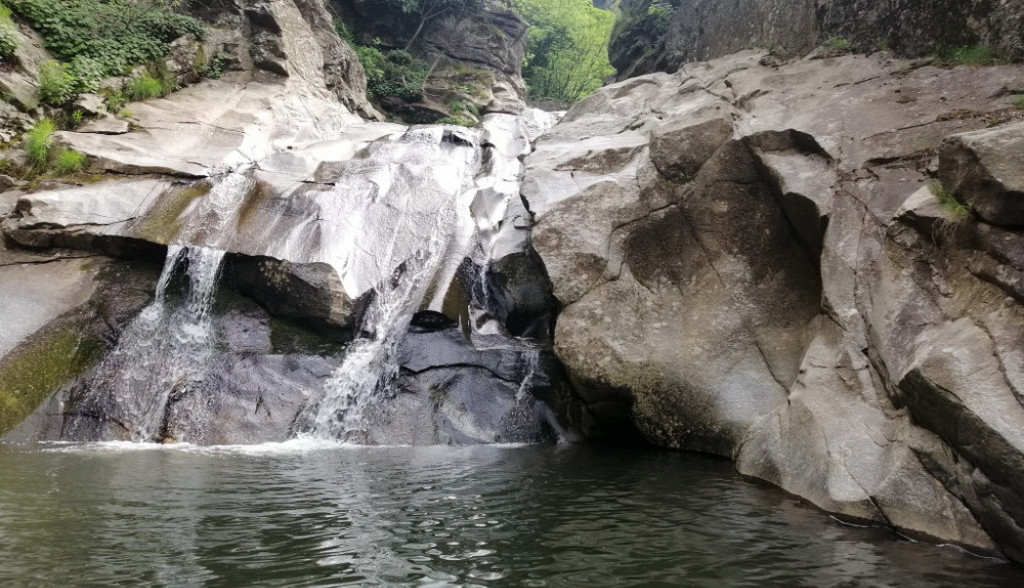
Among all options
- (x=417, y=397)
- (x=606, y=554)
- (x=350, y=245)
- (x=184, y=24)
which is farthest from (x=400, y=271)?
(x=184, y=24)

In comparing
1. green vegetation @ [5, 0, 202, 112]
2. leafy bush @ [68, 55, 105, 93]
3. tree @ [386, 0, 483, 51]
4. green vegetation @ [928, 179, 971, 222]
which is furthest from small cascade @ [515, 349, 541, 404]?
tree @ [386, 0, 483, 51]

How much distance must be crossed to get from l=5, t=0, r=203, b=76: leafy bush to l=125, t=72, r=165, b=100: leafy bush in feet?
1.34

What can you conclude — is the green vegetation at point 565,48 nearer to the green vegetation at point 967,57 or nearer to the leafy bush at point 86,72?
the leafy bush at point 86,72

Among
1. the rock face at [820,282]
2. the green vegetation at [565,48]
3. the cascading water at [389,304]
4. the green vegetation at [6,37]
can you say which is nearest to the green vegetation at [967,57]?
the rock face at [820,282]

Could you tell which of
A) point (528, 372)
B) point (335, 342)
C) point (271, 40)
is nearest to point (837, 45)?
point (528, 372)

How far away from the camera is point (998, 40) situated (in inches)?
328

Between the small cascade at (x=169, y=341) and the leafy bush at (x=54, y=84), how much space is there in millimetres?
4516

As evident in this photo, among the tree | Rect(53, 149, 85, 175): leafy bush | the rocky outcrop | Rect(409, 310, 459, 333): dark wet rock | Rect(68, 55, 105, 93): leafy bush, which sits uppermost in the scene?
the tree

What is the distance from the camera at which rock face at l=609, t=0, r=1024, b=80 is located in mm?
8586

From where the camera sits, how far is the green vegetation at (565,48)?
119 ft

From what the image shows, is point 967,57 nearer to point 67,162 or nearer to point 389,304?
point 389,304

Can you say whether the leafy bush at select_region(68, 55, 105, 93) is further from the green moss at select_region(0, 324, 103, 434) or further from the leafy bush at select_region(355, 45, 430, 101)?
the leafy bush at select_region(355, 45, 430, 101)

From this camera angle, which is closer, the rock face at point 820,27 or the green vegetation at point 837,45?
the rock face at point 820,27

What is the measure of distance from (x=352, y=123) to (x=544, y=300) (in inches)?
408
